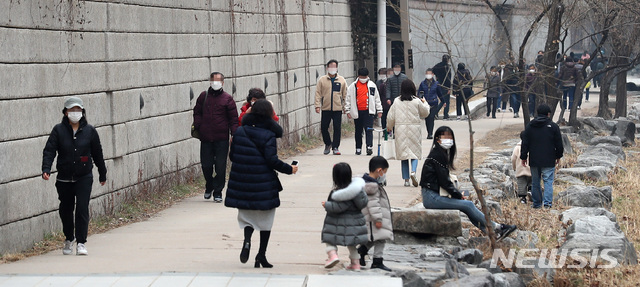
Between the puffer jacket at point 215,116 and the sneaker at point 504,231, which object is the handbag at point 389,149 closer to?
the puffer jacket at point 215,116

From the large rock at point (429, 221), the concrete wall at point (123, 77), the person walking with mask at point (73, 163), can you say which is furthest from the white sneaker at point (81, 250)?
the large rock at point (429, 221)

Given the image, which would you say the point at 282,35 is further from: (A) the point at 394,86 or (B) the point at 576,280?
(B) the point at 576,280

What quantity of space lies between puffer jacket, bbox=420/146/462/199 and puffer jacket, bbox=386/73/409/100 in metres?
9.91

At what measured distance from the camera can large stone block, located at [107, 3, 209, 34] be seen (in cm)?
1146

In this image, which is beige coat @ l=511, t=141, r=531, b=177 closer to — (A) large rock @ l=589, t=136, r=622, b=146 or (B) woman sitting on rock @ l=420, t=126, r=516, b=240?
(B) woman sitting on rock @ l=420, t=126, r=516, b=240

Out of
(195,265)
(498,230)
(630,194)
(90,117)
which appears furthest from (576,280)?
(630,194)

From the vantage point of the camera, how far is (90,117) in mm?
10625

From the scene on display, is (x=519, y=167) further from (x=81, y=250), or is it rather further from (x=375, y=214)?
(x=81, y=250)

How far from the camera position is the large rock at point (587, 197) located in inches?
534

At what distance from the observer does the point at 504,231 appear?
9.68m

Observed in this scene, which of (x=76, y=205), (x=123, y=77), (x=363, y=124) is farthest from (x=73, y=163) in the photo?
Result: (x=363, y=124)

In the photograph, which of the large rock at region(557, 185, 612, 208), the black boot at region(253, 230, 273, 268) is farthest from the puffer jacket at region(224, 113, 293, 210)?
the large rock at region(557, 185, 612, 208)

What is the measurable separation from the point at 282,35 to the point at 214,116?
6659 mm

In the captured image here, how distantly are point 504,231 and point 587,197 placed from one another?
440cm
